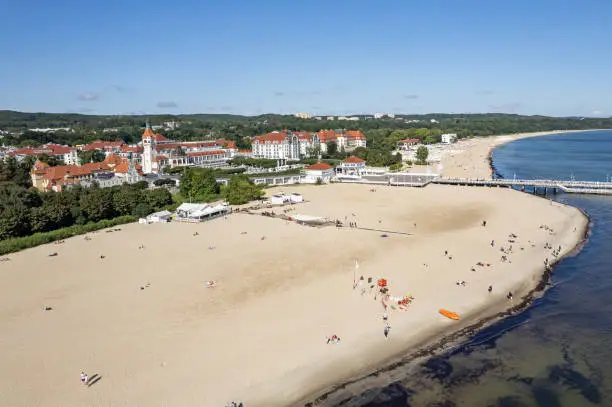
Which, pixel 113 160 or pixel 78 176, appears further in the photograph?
pixel 113 160

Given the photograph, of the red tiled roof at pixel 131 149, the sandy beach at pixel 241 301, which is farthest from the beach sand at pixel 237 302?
the red tiled roof at pixel 131 149

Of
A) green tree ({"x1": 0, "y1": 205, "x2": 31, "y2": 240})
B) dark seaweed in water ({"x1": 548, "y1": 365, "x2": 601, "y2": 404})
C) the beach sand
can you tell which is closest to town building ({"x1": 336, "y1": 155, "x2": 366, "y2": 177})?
the beach sand


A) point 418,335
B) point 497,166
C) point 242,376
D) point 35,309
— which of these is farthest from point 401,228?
point 497,166

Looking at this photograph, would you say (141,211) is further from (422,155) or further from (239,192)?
(422,155)

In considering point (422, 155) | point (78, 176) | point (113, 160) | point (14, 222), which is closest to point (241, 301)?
point (14, 222)

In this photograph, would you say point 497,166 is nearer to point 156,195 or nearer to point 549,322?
point 156,195

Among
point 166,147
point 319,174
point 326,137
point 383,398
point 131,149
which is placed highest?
point 326,137

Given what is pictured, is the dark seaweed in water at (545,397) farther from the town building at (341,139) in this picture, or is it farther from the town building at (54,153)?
the town building at (341,139)
